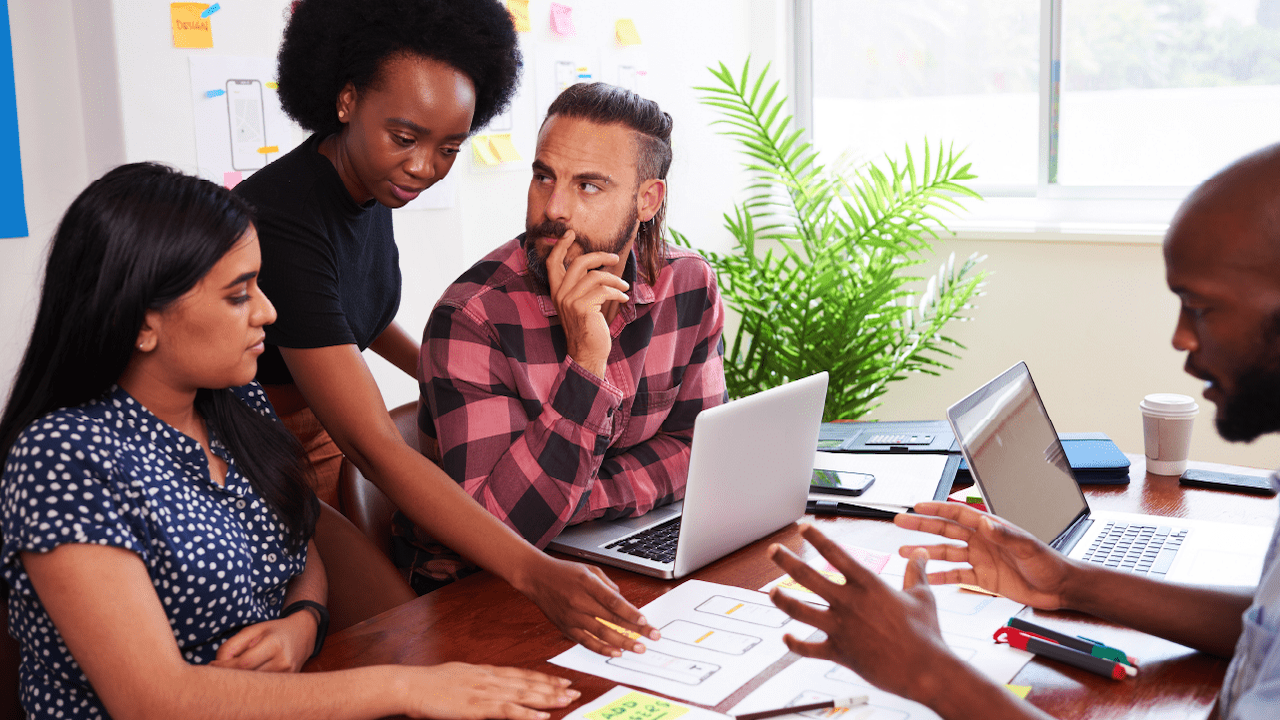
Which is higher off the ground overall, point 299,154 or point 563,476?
point 299,154

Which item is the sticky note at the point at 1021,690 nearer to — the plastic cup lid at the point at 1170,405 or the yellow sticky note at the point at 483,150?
the plastic cup lid at the point at 1170,405

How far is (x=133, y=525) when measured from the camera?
1.09 m

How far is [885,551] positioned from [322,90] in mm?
1180

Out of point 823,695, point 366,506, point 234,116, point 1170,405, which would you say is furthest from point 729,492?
point 234,116

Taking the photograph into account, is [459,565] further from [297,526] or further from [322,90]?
[322,90]

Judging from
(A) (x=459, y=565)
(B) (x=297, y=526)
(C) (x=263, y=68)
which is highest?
(C) (x=263, y=68)

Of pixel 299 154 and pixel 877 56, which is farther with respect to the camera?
pixel 877 56

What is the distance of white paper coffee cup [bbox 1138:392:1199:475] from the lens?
1736 millimetres

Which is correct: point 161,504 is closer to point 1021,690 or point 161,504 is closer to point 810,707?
point 810,707

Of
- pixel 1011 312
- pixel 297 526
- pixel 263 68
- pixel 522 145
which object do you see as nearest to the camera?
pixel 297 526

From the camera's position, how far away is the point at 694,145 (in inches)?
155

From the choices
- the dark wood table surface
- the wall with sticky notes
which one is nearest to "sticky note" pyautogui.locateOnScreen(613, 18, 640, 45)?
the wall with sticky notes

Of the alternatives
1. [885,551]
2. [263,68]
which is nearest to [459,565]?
[885,551]

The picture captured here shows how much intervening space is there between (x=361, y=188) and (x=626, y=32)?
1.98 meters
